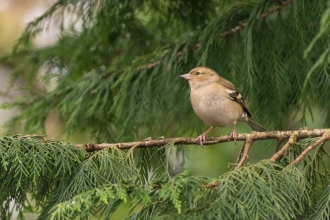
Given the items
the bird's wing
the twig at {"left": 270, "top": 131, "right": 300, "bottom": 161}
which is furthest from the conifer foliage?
the bird's wing

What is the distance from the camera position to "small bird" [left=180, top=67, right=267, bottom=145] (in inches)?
148

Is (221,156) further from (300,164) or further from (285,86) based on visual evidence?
(300,164)

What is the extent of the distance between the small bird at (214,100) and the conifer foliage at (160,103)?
0.10 metres

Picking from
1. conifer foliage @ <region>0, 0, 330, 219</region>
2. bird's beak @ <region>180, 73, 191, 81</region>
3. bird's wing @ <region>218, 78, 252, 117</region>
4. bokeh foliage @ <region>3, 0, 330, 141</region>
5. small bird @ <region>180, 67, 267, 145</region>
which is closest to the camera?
conifer foliage @ <region>0, 0, 330, 219</region>

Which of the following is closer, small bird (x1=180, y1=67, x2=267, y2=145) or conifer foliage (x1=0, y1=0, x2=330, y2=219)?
conifer foliage (x1=0, y1=0, x2=330, y2=219)

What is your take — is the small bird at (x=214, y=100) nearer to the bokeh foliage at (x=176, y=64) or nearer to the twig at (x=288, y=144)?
the bokeh foliage at (x=176, y=64)

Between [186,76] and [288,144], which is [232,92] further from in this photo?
[288,144]

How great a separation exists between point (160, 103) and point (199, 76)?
0.42m

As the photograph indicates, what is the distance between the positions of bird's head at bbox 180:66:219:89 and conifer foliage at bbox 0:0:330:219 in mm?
62

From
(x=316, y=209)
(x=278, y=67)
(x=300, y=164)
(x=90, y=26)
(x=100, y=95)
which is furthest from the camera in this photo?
(x=90, y=26)

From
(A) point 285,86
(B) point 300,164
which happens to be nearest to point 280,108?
(A) point 285,86

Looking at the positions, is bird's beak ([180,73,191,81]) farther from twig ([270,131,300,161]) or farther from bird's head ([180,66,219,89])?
twig ([270,131,300,161])

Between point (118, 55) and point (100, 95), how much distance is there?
96 cm

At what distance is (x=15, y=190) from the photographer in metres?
2.37
